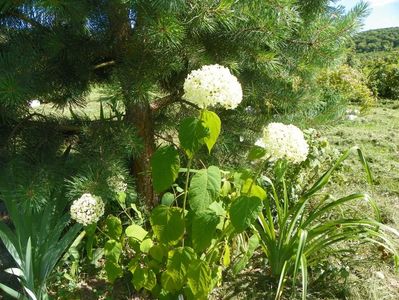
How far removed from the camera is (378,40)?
147 ft

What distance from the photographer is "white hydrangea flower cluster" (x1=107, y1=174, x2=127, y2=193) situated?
1.55 m

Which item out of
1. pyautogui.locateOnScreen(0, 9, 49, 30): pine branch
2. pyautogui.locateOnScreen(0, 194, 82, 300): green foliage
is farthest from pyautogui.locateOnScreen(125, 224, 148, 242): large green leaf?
pyautogui.locateOnScreen(0, 9, 49, 30): pine branch

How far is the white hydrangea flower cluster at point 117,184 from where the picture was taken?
1553mm

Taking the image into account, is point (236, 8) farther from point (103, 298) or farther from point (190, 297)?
point (103, 298)

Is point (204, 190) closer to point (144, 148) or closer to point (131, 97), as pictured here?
point (131, 97)

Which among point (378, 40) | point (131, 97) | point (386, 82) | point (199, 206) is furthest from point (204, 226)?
point (378, 40)

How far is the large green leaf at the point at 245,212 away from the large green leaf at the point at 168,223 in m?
0.22

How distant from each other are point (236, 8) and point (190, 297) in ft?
3.57

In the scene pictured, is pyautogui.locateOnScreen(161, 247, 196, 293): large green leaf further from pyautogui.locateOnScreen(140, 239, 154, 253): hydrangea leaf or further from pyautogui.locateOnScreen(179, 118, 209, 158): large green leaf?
pyautogui.locateOnScreen(179, 118, 209, 158): large green leaf

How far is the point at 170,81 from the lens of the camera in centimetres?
212

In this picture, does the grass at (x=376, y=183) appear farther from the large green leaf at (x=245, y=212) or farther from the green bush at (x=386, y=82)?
the green bush at (x=386, y=82)

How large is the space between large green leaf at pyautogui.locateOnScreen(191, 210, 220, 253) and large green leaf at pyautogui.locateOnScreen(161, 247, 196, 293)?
10 centimetres

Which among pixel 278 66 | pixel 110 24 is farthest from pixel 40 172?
pixel 278 66

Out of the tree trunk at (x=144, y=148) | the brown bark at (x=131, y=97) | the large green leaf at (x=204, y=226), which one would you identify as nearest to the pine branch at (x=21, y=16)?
the brown bark at (x=131, y=97)
